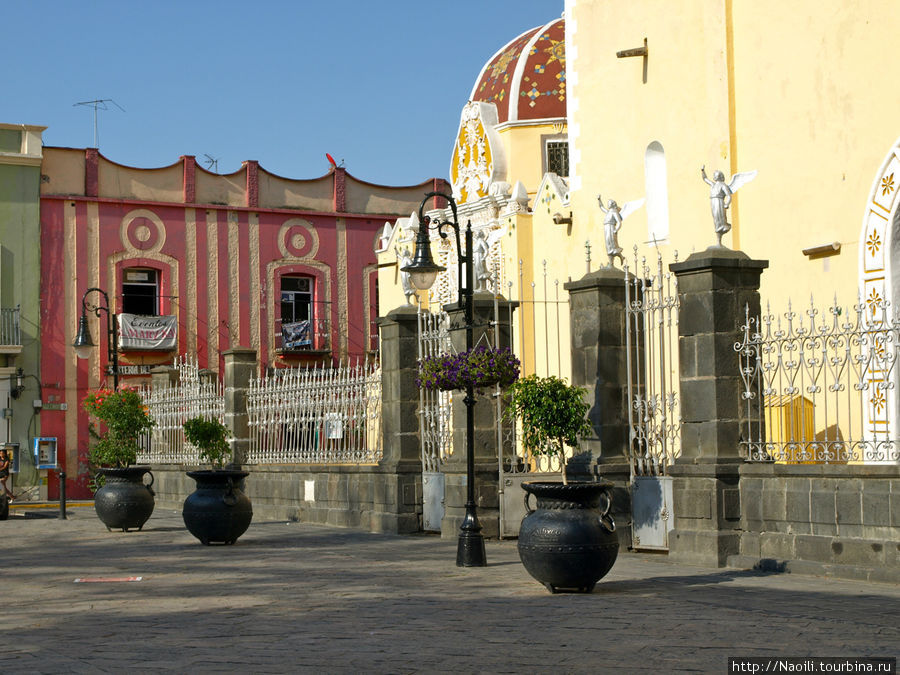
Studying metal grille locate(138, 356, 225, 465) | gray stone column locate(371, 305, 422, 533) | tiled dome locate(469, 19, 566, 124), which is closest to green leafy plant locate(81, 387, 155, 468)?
metal grille locate(138, 356, 225, 465)

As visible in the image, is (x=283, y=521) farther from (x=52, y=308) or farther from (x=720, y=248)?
(x=52, y=308)

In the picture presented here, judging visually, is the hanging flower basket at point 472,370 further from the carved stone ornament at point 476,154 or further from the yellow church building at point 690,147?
the carved stone ornament at point 476,154

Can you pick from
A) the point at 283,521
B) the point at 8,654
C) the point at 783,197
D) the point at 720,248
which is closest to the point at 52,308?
the point at 283,521

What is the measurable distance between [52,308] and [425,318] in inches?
703

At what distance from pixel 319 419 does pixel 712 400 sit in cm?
860

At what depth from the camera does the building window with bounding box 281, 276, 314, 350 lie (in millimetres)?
35812

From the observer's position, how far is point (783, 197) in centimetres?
1778

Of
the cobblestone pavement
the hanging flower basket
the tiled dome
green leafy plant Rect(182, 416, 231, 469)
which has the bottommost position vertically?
the cobblestone pavement

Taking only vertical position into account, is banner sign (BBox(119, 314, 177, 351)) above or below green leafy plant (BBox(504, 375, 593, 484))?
above

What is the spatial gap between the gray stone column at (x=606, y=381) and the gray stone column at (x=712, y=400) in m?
1.29

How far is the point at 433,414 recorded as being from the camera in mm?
18234

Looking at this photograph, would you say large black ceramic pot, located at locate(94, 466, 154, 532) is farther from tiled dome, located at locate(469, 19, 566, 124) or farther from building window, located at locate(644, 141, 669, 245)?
tiled dome, located at locate(469, 19, 566, 124)

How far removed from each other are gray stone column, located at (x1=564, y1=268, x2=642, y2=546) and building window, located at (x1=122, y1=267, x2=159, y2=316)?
21.6 m

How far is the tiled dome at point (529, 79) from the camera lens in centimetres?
2612
